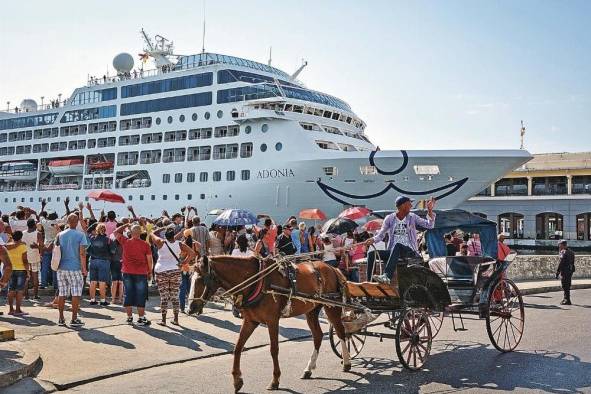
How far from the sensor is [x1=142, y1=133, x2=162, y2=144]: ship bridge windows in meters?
40.5

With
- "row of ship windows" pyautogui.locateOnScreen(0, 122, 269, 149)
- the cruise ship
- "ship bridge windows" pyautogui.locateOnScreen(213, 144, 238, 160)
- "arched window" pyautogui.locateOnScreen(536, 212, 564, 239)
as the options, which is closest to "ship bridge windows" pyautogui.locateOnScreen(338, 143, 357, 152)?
the cruise ship

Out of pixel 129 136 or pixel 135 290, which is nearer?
pixel 135 290

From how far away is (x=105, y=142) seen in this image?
44719 millimetres

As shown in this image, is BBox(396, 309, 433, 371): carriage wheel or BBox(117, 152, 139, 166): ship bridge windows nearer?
BBox(396, 309, 433, 371): carriage wheel

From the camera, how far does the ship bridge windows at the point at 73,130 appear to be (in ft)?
154

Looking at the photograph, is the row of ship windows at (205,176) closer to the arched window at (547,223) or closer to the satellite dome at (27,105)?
the satellite dome at (27,105)

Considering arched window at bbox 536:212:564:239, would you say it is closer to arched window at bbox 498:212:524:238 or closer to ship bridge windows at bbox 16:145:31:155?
arched window at bbox 498:212:524:238

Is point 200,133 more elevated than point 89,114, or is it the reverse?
point 89,114

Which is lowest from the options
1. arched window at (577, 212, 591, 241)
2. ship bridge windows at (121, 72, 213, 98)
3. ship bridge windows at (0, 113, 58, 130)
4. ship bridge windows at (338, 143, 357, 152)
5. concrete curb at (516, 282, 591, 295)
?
concrete curb at (516, 282, 591, 295)

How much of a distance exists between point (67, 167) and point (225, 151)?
16.8 meters

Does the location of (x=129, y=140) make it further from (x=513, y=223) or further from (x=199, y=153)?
Result: (x=513, y=223)

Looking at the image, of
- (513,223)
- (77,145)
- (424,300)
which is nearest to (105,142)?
(77,145)

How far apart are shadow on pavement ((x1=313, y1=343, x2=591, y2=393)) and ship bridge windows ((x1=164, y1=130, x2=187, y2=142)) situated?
1273 inches

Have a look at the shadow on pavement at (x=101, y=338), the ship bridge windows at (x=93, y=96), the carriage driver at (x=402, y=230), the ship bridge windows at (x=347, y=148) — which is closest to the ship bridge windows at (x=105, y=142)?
the ship bridge windows at (x=93, y=96)
